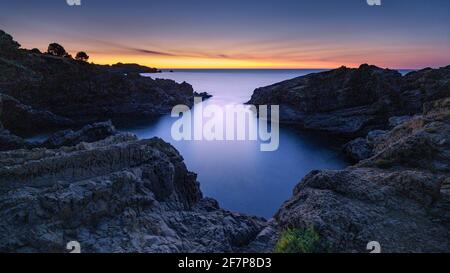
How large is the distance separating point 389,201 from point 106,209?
1241cm

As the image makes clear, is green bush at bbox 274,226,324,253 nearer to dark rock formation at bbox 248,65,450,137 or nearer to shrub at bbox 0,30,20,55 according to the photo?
dark rock formation at bbox 248,65,450,137

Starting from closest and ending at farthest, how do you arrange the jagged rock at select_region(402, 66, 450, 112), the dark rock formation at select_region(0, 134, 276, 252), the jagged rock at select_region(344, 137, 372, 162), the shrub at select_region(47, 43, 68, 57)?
the dark rock formation at select_region(0, 134, 276, 252), the jagged rock at select_region(344, 137, 372, 162), the jagged rock at select_region(402, 66, 450, 112), the shrub at select_region(47, 43, 68, 57)

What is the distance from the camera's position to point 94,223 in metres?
12.1

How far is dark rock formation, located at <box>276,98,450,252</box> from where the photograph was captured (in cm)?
1125

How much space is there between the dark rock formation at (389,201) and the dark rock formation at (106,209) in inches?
121

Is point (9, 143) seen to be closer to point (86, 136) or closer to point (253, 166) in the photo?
point (86, 136)

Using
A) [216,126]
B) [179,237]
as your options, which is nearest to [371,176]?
[179,237]

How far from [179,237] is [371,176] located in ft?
34.1

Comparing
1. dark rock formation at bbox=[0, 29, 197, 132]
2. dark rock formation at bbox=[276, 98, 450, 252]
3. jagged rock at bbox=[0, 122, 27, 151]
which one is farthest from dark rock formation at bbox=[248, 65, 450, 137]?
jagged rock at bbox=[0, 122, 27, 151]

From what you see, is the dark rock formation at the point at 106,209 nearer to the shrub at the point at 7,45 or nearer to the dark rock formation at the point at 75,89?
the dark rock formation at the point at 75,89

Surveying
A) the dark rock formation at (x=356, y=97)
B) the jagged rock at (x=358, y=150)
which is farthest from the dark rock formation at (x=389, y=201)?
the dark rock formation at (x=356, y=97)

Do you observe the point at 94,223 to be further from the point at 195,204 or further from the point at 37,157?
the point at 195,204

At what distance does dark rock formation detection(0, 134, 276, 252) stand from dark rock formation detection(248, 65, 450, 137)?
58953mm
